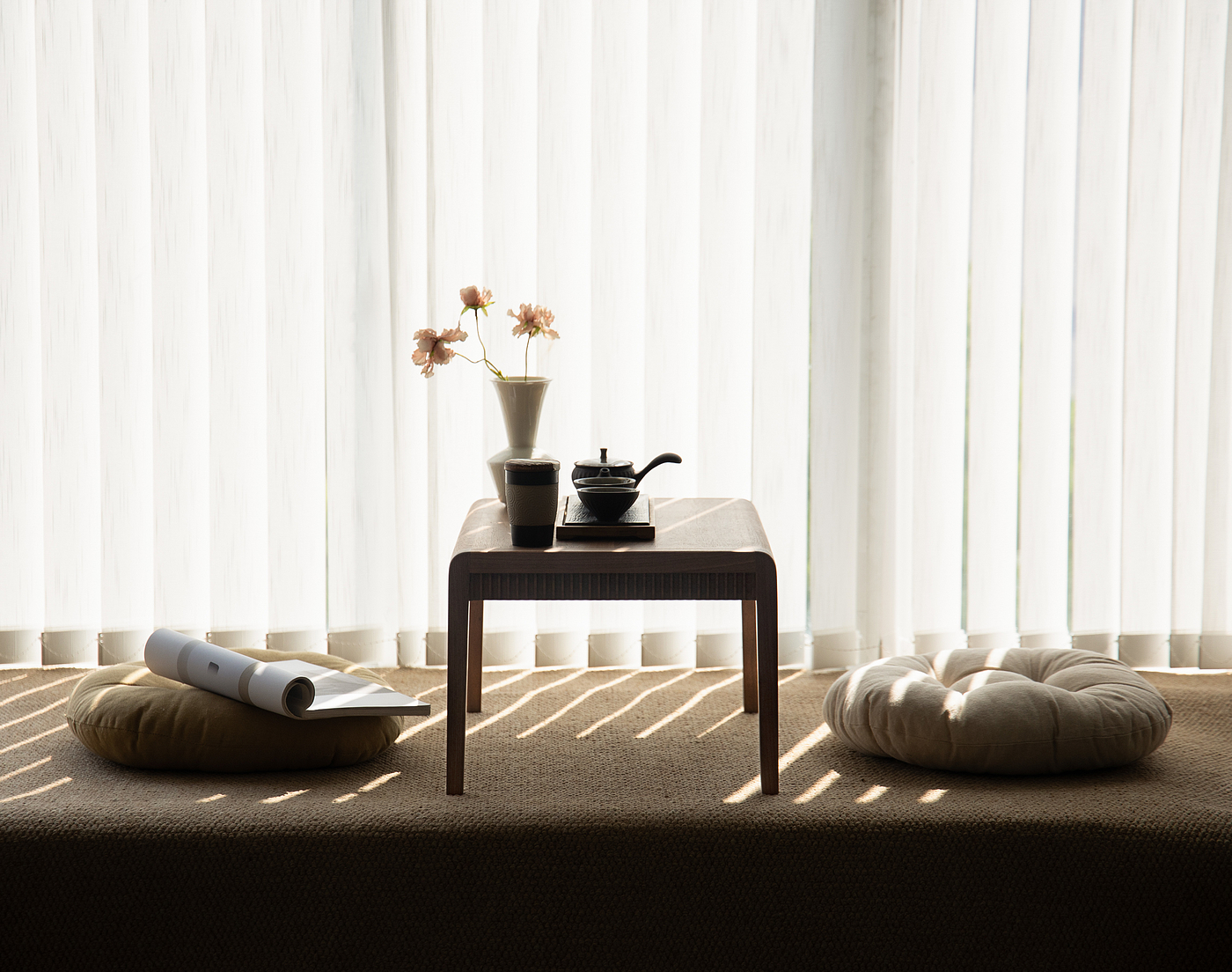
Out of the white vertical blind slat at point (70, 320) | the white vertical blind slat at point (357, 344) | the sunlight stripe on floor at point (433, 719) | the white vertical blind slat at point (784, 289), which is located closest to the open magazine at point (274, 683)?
the sunlight stripe on floor at point (433, 719)

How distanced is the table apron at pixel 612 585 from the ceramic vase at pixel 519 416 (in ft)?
1.26

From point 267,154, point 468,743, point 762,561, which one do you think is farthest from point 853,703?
point 267,154

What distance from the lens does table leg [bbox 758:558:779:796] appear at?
1.74 metres

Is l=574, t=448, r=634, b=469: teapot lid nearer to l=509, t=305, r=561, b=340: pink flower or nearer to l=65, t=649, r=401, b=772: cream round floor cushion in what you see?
l=509, t=305, r=561, b=340: pink flower

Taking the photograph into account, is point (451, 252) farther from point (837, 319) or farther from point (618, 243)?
point (837, 319)

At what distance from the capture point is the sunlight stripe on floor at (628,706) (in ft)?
7.09

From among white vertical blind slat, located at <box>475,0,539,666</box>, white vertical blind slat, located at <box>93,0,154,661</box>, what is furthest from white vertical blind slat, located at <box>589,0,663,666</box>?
white vertical blind slat, located at <box>93,0,154,661</box>

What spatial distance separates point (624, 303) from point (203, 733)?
48.7 inches

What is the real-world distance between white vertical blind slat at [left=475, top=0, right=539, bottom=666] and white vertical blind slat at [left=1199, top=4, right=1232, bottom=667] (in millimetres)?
1498

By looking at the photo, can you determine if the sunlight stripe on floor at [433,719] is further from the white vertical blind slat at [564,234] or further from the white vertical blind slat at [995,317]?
the white vertical blind slat at [995,317]

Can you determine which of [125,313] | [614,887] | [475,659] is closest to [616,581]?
[614,887]

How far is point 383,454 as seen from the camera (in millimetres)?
2508

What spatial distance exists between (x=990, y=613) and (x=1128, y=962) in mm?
1040

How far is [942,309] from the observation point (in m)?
2.54
